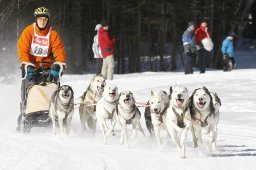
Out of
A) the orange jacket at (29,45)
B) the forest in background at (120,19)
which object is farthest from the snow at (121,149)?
the forest in background at (120,19)

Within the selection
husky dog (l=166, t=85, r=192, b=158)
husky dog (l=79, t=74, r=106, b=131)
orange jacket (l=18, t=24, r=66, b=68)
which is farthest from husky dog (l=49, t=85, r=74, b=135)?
husky dog (l=166, t=85, r=192, b=158)

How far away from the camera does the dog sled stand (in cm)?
1028

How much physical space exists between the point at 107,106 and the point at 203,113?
1.97 metres

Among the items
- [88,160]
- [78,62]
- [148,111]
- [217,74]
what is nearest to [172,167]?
[88,160]

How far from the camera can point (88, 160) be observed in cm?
750

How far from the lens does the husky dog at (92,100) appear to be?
10.4 m

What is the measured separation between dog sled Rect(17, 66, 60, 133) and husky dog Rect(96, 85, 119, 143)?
965 mm

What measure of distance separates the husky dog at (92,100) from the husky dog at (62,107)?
18.1 inches

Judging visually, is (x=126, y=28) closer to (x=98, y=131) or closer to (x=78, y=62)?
(x=78, y=62)

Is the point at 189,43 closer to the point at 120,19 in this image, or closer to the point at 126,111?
the point at 126,111

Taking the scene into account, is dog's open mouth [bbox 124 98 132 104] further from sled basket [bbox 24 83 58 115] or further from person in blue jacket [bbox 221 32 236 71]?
person in blue jacket [bbox 221 32 236 71]

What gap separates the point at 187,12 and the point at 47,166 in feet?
90.6

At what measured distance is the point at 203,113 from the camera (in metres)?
7.96

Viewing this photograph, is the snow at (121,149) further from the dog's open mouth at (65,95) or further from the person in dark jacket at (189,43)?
the person in dark jacket at (189,43)
